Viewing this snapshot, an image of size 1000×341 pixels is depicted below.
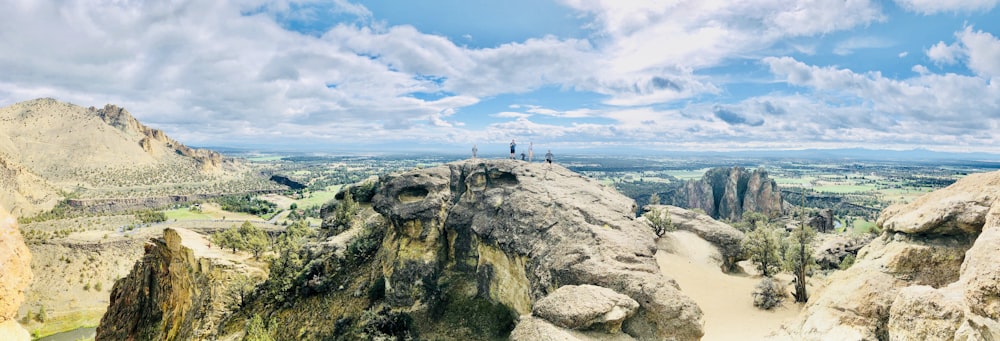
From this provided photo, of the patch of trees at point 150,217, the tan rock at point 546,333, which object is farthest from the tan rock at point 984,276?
the patch of trees at point 150,217

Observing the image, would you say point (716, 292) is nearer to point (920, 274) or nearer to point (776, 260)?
point (776, 260)

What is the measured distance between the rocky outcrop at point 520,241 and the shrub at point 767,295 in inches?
395

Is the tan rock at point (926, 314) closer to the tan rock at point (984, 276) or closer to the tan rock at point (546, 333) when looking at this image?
the tan rock at point (984, 276)

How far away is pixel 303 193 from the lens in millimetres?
170750

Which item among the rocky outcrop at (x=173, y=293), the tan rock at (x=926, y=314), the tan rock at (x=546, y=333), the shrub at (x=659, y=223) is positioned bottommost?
the rocky outcrop at (x=173, y=293)

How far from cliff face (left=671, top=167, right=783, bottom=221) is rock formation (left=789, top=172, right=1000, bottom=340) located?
249 ft

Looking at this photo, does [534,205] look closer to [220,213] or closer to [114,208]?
[220,213]

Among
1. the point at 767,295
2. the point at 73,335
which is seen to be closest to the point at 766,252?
the point at 767,295

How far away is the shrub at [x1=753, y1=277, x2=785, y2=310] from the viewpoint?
959 inches

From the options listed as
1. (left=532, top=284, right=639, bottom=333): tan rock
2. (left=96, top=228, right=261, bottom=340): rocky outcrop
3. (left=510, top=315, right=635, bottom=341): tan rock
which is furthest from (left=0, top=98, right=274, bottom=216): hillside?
(left=532, top=284, right=639, bottom=333): tan rock

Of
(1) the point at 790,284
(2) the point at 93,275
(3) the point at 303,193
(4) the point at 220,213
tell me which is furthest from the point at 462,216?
(3) the point at 303,193

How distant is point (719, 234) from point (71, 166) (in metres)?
216

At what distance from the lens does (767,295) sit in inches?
972

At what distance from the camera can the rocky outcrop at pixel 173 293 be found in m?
25.7
